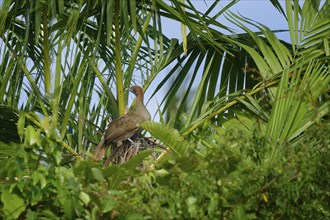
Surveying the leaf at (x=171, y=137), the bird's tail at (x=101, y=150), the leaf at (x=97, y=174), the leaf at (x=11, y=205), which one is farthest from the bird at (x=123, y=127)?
the leaf at (x=97, y=174)

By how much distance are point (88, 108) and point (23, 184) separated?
448 centimetres

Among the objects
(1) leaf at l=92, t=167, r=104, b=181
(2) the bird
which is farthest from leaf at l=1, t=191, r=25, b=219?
(2) the bird

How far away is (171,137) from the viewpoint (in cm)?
525

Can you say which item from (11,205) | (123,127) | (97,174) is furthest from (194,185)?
(123,127)

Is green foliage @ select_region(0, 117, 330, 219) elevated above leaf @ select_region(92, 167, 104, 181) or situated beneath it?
situated beneath

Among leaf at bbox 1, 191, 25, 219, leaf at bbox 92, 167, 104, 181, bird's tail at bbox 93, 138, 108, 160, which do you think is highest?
leaf at bbox 92, 167, 104, 181

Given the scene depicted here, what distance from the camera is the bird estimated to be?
7.38 meters

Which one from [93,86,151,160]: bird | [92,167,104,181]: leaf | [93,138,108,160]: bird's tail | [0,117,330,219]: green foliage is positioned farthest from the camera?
[93,138,108,160]: bird's tail

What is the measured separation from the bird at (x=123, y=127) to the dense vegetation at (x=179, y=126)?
8.4 inches

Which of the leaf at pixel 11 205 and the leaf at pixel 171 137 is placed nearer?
the leaf at pixel 11 205

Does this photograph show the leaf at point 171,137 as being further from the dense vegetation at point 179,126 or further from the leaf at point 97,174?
the leaf at point 97,174

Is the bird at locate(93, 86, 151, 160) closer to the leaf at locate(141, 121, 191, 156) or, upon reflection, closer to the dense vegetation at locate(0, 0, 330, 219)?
the dense vegetation at locate(0, 0, 330, 219)

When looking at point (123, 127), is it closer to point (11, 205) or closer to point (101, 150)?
point (101, 150)

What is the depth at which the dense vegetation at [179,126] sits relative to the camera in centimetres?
421
